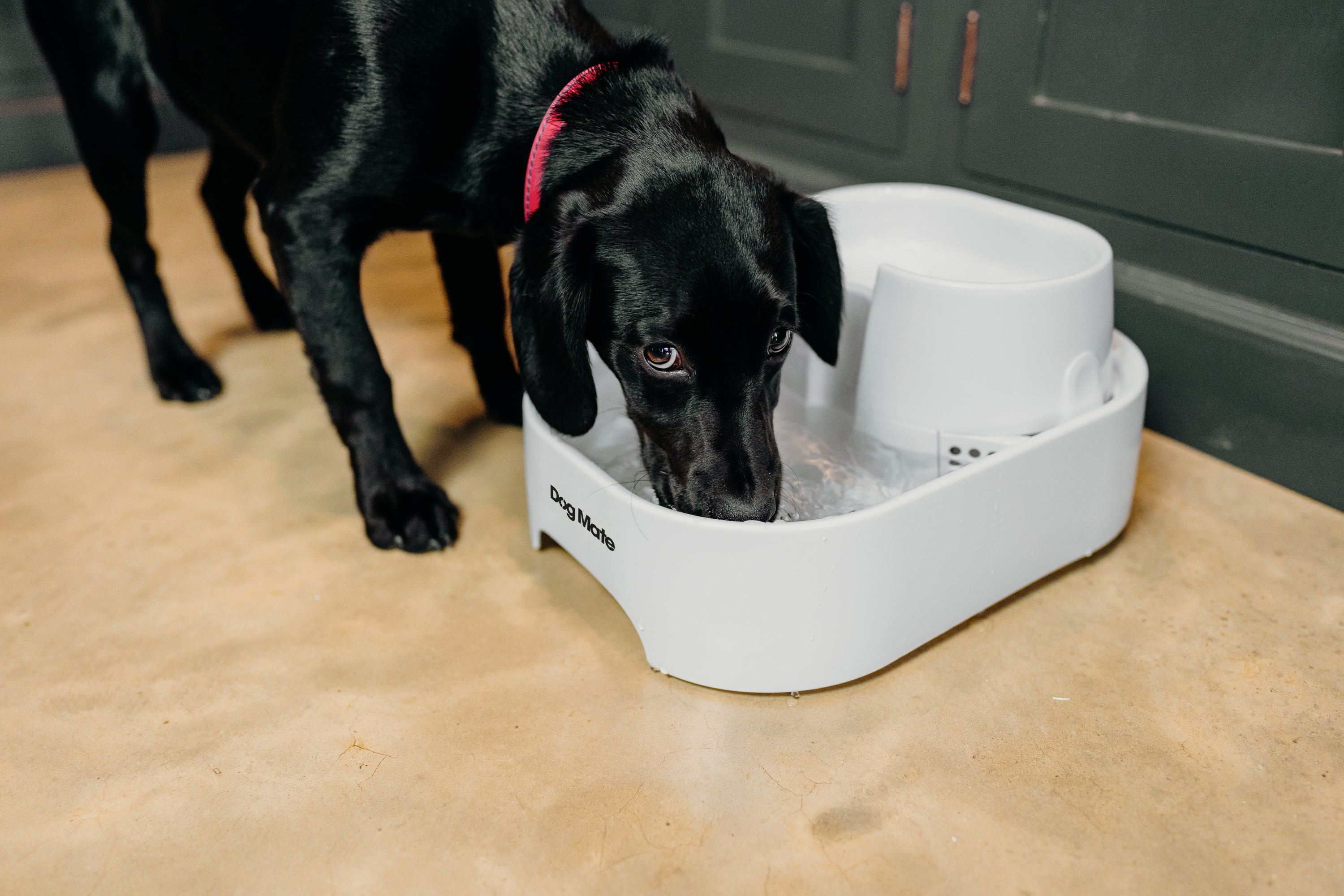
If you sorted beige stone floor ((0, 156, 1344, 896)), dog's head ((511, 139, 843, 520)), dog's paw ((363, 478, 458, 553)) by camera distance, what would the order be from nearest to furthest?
beige stone floor ((0, 156, 1344, 896)) < dog's head ((511, 139, 843, 520)) < dog's paw ((363, 478, 458, 553))

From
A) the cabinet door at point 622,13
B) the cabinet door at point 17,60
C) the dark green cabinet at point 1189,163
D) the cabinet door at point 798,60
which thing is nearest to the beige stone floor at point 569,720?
the dark green cabinet at point 1189,163

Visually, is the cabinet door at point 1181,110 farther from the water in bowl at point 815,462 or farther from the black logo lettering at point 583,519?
the black logo lettering at point 583,519

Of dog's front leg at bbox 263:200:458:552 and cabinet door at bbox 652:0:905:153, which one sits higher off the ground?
cabinet door at bbox 652:0:905:153

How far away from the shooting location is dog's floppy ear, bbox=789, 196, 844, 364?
123 centimetres

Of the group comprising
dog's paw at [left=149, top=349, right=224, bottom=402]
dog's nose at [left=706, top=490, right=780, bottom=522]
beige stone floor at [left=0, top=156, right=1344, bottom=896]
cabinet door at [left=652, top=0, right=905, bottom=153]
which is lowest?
beige stone floor at [left=0, top=156, right=1344, bottom=896]

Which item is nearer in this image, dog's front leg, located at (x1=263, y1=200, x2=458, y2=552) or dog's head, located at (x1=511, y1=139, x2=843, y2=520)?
dog's head, located at (x1=511, y1=139, x2=843, y2=520)

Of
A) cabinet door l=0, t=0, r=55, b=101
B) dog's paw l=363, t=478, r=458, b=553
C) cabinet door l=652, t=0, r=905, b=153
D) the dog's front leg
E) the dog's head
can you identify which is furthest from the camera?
cabinet door l=0, t=0, r=55, b=101

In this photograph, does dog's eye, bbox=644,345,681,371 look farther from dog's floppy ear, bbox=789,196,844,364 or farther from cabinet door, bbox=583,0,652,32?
cabinet door, bbox=583,0,652,32

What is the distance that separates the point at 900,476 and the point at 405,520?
2.44ft

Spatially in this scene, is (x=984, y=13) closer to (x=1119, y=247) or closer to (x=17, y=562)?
(x=1119, y=247)

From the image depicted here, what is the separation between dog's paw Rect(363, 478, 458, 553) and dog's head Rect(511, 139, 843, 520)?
0.37 meters

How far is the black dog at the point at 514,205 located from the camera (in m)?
1.10

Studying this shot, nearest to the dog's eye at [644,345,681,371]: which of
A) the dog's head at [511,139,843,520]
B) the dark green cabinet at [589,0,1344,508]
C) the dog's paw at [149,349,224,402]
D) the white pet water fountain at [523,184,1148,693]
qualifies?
the dog's head at [511,139,843,520]

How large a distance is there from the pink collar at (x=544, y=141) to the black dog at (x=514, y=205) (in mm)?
10
